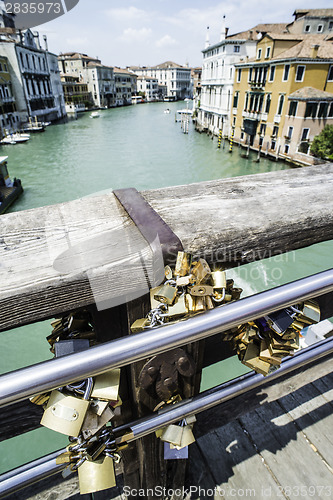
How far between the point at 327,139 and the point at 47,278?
23.1 m

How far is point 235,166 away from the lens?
27.2 meters

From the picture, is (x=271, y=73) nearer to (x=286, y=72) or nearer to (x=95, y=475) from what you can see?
(x=286, y=72)

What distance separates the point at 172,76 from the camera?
95.9 meters

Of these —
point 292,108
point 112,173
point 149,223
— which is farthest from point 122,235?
point 112,173

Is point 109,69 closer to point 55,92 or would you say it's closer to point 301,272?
point 55,92

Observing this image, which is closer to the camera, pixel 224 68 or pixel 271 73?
pixel 271 73

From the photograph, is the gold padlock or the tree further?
the tree

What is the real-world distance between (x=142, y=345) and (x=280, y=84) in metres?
26.7

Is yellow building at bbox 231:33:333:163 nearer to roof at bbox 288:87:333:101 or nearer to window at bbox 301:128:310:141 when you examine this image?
roof at bbox 288:87:333:101

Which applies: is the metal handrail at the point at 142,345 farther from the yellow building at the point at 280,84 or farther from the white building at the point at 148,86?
the white building at the point at 148,86

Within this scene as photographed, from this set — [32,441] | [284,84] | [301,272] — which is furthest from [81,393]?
[284,84]

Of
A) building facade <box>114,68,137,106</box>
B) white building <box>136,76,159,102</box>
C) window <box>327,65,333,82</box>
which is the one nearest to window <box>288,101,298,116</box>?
window <box>327,65,333,82</box>

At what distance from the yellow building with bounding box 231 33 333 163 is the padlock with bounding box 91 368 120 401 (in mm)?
23971

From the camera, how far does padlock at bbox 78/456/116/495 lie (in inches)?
34.6
